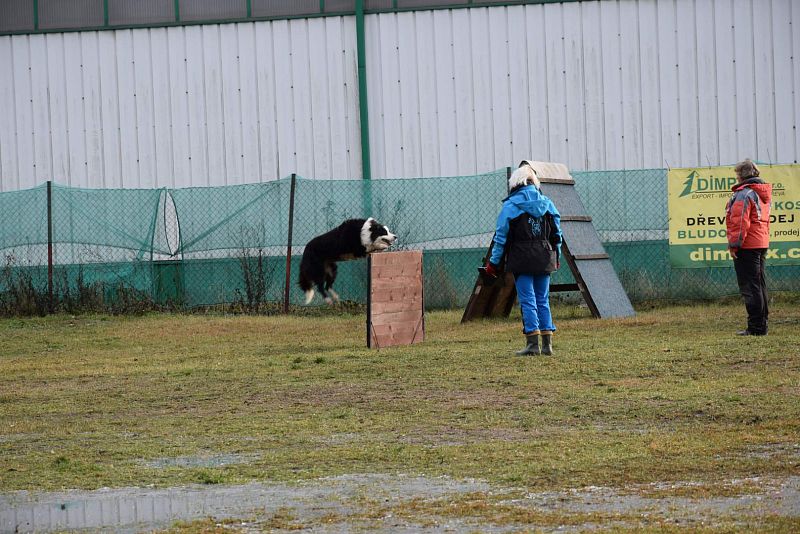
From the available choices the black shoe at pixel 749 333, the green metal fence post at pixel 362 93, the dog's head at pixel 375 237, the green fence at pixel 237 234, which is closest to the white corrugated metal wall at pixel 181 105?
the green metal fence post at pixel 362 93

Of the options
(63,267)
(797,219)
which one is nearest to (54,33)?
(63,267)

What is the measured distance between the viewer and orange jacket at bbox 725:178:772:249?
12.4m

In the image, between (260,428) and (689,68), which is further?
(689,68)

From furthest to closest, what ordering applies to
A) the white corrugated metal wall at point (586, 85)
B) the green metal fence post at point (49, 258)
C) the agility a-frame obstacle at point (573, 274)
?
the white corrugated metal wall at point (586, 85)
the green metal fence post at point (49, 258)
the agility a-frame obstacle at point (573, 274)

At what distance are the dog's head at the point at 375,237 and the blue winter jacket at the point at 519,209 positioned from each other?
510cm

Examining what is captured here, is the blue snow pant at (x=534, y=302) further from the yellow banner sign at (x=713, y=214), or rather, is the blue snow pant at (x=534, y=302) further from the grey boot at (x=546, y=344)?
the yellow banner sign at (x=713, y=214)

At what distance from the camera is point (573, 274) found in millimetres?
15141

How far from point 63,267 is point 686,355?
37.8 ft

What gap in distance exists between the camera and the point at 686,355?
11.0 m

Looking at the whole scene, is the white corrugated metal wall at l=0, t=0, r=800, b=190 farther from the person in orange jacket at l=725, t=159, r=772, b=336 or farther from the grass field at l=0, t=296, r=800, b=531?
the person in orange jacket at l=725, t=159, r=772, b=336

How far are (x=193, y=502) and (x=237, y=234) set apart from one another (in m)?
13.9

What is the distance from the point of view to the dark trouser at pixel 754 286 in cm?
1240

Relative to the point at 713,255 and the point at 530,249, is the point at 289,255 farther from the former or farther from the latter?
the point at 530,249

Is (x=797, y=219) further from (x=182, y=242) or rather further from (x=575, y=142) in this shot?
(x=182, y=242)
